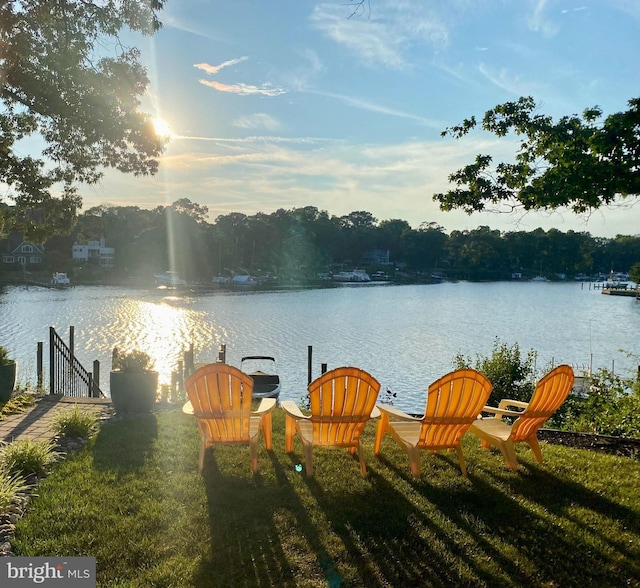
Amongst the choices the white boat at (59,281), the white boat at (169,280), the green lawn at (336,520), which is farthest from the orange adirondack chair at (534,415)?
the white boat at (59,281)

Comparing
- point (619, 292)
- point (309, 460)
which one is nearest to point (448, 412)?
point (309, 460)

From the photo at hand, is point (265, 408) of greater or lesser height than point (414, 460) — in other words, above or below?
above

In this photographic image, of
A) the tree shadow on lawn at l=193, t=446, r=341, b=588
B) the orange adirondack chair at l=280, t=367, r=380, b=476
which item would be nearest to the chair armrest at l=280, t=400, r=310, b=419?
the orange adirondack chair at l=280, t=367, r=380, b=476

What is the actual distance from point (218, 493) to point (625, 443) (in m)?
4.68

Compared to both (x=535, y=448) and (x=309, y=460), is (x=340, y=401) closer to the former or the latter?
(x=309, y=460)

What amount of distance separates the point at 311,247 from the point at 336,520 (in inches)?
3529

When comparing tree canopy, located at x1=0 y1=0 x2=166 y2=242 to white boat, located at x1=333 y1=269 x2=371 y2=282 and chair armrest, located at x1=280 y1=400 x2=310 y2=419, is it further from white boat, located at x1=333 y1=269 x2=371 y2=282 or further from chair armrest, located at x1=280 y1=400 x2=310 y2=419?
white boat, located at x1=333 y1=269 x2=371 y2=282

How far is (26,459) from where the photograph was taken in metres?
4.30

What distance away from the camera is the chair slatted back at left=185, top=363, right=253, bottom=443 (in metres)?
4.46

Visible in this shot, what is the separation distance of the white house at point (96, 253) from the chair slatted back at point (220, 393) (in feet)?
258

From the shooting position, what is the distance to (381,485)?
4.25 m

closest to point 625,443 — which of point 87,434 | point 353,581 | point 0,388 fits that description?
point 353,581

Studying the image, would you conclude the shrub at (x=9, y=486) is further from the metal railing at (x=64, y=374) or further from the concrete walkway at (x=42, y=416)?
the metal railing at (x=64, y=374)

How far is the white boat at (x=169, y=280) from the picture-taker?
221ft
